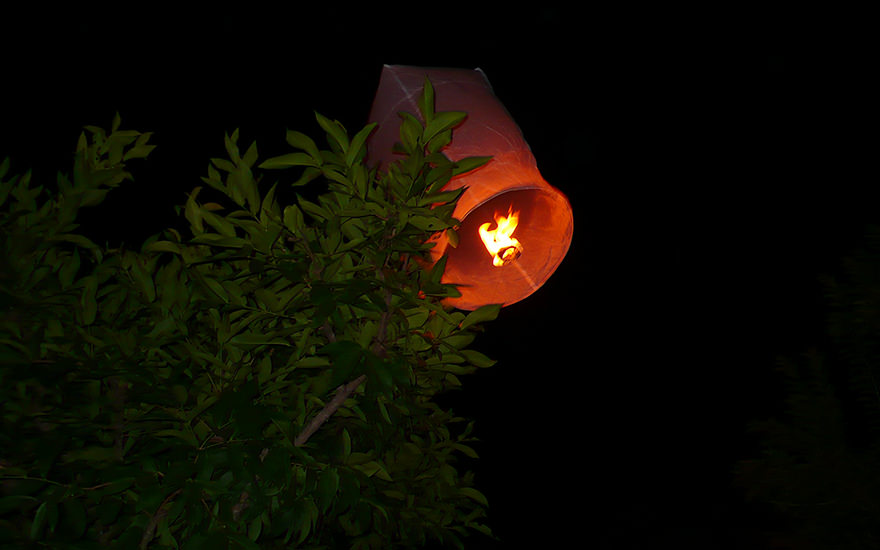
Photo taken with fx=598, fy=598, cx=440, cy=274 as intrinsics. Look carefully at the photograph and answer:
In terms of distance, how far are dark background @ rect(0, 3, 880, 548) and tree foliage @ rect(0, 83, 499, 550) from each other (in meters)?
1.21

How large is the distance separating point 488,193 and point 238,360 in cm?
45

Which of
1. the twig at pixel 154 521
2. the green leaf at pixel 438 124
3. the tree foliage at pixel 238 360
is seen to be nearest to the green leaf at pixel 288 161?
the tree foliage at pixel 238 360

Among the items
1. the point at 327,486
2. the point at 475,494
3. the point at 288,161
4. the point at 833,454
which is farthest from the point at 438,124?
the point at 833,454

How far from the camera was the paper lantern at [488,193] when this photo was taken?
99 centimetres

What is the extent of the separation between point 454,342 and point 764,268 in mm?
2351

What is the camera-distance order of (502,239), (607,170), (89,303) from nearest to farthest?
(89,303) → (502,239) → (607,170)

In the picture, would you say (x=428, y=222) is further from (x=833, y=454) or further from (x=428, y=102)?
(x=833, y=454)

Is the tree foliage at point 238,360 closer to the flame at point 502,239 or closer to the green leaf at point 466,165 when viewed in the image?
the green leaf at point 466,165

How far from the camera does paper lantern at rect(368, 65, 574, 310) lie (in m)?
0.99

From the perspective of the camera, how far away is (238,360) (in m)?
0.82

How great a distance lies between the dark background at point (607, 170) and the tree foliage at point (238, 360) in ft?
3.98

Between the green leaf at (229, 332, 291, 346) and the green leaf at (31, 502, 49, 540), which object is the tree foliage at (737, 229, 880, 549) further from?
the green leaf at (31, 502, 49, 540)

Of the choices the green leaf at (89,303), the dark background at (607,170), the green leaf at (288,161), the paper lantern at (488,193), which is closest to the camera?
the green leaf at (288,161)

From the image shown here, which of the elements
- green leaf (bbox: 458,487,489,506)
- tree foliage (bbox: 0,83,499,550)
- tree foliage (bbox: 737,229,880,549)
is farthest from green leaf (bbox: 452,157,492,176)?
tree foliage (bbox: 737,229,880,549)
